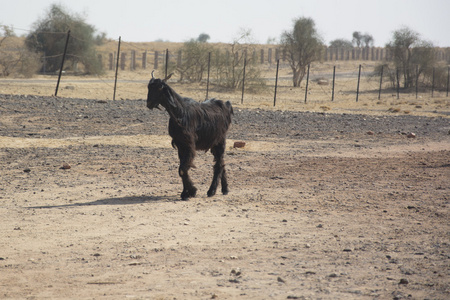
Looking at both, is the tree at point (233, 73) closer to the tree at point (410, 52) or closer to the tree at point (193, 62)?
the tree at point (193, 62)

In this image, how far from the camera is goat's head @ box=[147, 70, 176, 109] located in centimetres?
902

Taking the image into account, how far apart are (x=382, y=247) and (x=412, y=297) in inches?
65.5

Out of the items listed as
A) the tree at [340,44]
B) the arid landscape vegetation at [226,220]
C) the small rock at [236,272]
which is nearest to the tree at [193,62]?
the arid landscape vegetation at [226,220]

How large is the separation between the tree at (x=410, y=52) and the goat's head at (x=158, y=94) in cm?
4686

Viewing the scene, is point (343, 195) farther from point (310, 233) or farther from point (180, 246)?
point (180, 246)

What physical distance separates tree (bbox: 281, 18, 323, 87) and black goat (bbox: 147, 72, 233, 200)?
1711 inches

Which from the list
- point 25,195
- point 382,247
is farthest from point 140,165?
point 382,247

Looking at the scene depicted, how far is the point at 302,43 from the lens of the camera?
177 ft

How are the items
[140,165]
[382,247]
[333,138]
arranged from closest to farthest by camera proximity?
[382,247] → [140,165] → [333,138]

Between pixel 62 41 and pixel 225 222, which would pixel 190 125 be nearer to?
pixel 225 222

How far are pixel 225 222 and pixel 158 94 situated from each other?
227cm

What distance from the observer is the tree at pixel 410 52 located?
53469 mm

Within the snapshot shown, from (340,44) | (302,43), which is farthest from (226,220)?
(340,44)

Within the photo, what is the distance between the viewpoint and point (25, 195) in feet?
32.6
